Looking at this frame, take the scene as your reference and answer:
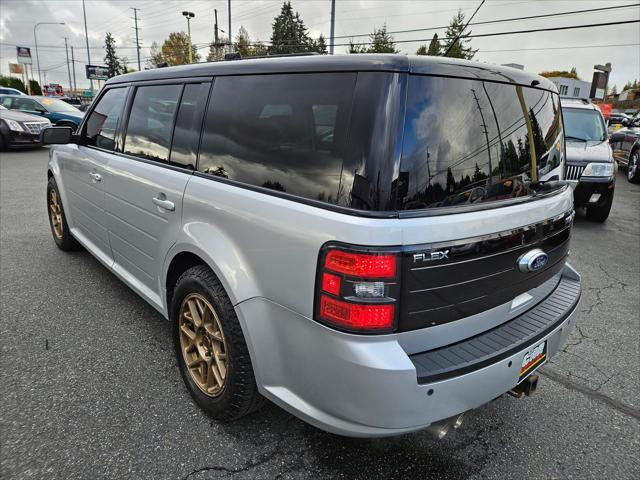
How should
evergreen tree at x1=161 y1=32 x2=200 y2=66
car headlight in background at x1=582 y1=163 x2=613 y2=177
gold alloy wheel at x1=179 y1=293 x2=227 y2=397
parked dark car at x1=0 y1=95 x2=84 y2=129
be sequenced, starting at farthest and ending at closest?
1. evergreen tree at x1=161 y1=32 x2=200 y2=66
2. parked dark car at x1=0 y1=95 x2=84 y2=129
3. car headlight in background at x1=582 y1=163 x2=613 y2=177
4. gold alloy wheel at x1=179 y1=293 x2=227 y2=397

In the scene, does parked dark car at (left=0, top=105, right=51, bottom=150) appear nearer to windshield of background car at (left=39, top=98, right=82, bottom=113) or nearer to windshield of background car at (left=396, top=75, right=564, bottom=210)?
windshield of background car at (left=39, top=98, right=82, bottom=113)

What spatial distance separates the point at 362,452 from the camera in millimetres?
2121

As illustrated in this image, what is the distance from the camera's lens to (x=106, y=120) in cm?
342

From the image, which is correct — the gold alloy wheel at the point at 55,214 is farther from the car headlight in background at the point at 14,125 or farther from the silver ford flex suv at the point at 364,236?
the car headlight in background at the point at 14,125

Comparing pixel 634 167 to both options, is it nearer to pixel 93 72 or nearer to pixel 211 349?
pixel 211 349

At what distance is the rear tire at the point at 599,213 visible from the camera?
23.1 ft

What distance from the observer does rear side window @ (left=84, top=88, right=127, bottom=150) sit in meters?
3.22

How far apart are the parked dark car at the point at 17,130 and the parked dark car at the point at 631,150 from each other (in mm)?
15839

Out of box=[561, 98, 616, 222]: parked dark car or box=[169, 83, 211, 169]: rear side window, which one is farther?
box=[561, 98, 616, 222]: parked dark car

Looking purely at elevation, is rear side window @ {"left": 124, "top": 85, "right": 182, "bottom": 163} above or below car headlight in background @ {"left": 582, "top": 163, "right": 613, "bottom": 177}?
above

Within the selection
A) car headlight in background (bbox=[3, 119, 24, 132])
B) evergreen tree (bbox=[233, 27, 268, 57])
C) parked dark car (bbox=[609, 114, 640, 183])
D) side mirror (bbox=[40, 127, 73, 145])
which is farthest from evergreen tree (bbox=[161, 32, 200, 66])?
side mirror (bbox=[40, 127, 73, 145])

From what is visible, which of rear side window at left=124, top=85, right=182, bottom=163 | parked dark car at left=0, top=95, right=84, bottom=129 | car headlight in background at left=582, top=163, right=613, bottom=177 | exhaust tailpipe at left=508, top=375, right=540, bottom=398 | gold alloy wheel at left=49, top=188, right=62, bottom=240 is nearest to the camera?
exhaust tailpipe at left=508, top=375, right=540, bottom=398

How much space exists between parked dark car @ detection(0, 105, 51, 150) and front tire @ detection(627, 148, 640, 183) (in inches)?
640

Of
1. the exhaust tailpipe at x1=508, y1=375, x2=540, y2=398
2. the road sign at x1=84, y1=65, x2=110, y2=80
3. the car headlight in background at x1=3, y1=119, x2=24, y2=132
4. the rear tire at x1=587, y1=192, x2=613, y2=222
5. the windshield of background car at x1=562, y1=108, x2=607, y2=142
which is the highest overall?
the road sign at x1=84, y1=65, x2=110, y2=80
